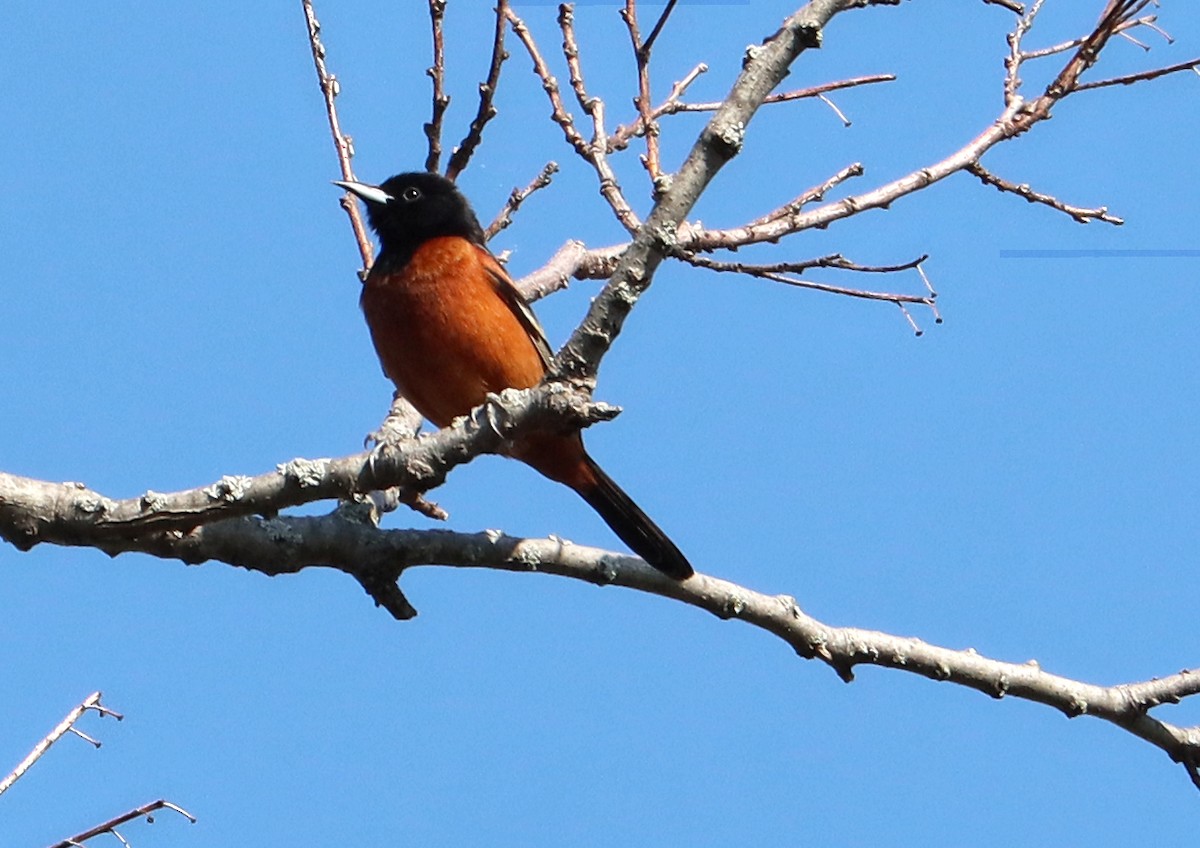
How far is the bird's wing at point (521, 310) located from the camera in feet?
17.0

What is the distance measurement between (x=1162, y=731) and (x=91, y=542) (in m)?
2.99

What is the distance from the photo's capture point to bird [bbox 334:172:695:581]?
194 inches

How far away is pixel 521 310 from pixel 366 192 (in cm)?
87

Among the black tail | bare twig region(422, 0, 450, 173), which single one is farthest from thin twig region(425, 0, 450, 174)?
the black tail

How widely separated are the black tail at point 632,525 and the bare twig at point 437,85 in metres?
1.27

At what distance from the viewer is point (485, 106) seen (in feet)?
14.6

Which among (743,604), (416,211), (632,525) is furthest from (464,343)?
(743,604)

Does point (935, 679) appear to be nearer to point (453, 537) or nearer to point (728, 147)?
point (453, 537)

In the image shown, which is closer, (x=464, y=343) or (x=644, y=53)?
(x=644, y=53)

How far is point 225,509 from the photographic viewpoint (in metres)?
3.36

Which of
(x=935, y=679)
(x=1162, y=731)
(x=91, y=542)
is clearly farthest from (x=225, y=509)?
(x=1162, y=731)

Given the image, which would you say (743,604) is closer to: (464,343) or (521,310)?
(464,343)

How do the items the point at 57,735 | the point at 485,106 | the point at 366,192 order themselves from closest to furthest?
the point at 57,735, the point at 485,106, the point at 366,192

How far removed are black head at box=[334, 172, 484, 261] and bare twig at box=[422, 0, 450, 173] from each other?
1.48ft
